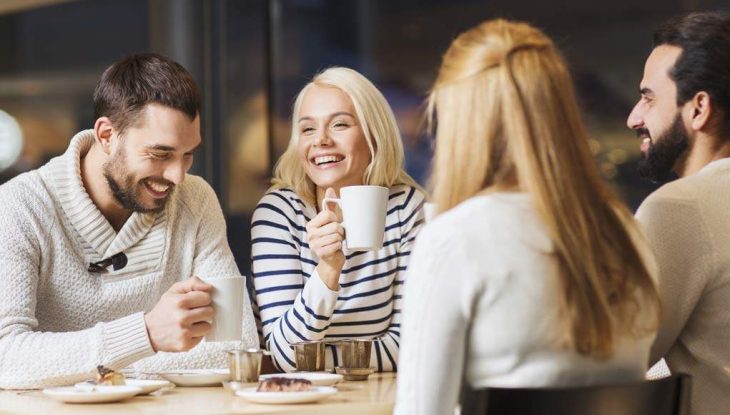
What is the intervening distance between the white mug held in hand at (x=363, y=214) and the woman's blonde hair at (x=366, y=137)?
553 millimetres

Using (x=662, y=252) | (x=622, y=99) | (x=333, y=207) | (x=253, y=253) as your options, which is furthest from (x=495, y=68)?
(x=622, y=99)

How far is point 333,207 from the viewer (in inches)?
109

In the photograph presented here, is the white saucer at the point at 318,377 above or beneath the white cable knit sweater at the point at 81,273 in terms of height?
beneath

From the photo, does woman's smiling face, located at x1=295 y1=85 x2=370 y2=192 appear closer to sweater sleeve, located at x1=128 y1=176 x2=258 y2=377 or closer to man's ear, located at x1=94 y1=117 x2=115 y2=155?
sweater sleeve, located at x1=128 y1=176 x2=258 y2=377

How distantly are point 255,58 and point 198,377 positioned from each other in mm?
3555

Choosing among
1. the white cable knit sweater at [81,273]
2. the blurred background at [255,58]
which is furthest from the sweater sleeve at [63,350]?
the blurred background at [255,58]

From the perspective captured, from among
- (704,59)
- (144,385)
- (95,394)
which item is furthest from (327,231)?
(704,59)

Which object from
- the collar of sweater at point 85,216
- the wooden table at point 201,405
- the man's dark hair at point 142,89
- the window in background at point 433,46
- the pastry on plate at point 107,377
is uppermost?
the window in background at point 433,46

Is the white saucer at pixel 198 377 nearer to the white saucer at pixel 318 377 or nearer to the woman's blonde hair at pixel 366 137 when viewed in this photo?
the white saucer at pixel 318 377

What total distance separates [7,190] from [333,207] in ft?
2.65

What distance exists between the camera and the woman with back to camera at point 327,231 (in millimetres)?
2648

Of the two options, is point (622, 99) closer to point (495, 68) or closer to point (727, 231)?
point (727, 231)

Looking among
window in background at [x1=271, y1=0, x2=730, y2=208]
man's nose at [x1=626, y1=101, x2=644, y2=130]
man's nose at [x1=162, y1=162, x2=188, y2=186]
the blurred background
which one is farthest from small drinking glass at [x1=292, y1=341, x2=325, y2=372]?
the blurred background

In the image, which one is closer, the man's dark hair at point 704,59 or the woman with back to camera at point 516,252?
the woman with back to camera at point 516,252
